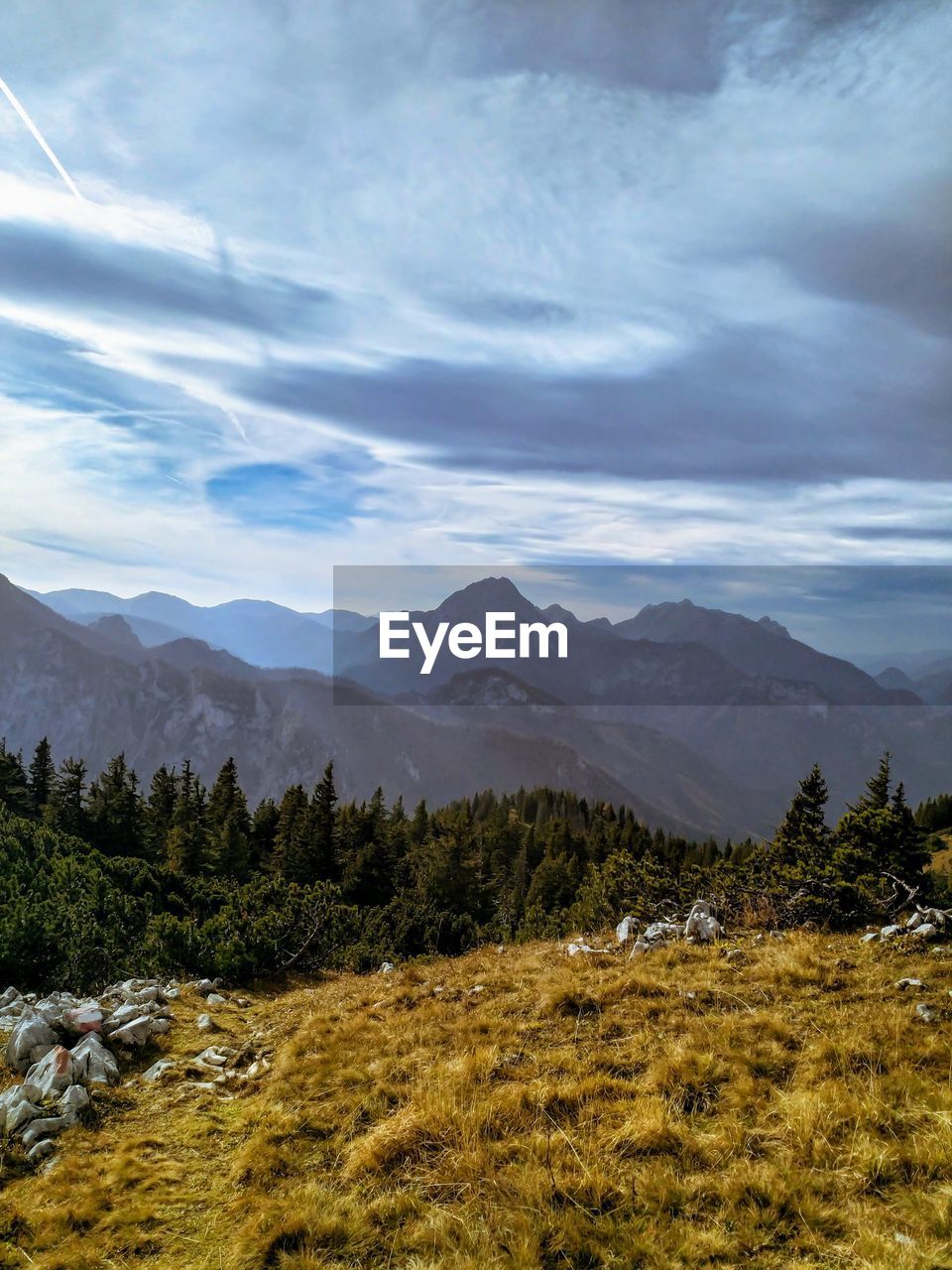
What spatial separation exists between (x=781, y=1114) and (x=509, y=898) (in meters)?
99.9

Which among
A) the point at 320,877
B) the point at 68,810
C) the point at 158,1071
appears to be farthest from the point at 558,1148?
A: the point at 68,810

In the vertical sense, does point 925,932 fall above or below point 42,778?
above

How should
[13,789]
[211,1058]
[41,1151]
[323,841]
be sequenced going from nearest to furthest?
[41,1151]
[211,1058]
[323,841]
[13,789]

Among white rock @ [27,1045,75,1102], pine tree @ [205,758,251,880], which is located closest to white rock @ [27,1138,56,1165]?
white rock @ [27,1045,75,1102]

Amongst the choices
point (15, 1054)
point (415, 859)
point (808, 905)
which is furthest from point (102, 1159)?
point (415, 859)

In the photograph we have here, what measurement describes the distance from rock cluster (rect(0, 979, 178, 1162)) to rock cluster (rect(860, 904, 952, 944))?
15880 millimetres

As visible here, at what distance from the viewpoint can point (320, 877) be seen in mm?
82625

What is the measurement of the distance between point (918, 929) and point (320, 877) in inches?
3034

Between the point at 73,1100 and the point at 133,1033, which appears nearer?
the point at 73,1100

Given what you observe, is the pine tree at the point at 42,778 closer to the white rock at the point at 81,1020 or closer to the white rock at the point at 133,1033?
the white rock at the point at 81,1020

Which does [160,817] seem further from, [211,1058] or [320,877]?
[211,1058]

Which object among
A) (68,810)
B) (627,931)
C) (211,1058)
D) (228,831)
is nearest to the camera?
(211,1058)

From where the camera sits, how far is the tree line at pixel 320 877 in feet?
72.6

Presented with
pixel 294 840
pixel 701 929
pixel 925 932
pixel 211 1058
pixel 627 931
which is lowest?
pixel 294 840
